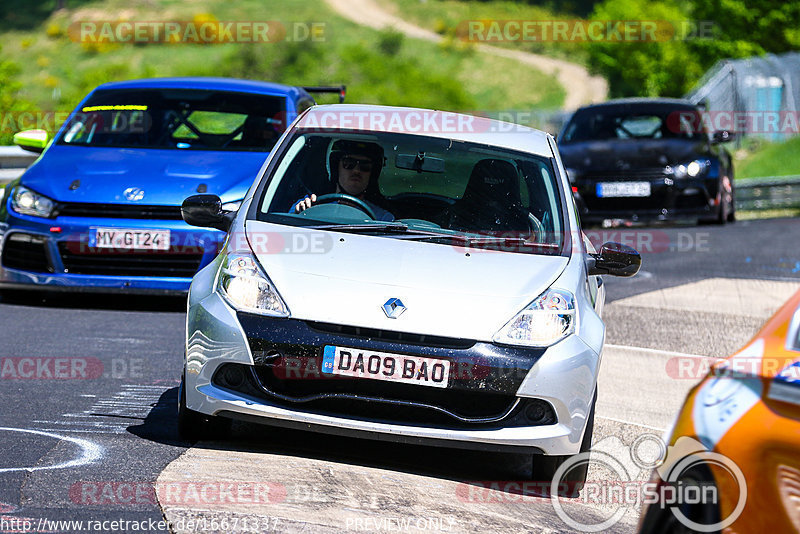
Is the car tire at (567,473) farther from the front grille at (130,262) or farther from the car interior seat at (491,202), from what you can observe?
the front grille at (130,262)

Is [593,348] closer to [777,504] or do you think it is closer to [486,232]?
[486,232]

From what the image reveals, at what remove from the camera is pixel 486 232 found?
6.20m

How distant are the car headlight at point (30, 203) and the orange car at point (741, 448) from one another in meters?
6.56

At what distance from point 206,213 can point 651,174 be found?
1051cm

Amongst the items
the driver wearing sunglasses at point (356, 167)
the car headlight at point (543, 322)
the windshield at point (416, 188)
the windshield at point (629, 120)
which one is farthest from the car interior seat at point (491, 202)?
the windshield at point (629, 120)

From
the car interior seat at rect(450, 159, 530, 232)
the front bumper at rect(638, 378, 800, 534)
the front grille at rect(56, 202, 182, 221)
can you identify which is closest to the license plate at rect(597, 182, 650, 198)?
the front grille at rect(56, 202, 182, 221)

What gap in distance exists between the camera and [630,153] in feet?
54.2

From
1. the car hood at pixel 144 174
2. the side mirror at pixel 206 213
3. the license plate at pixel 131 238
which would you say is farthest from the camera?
the car hood at pixel 144 174

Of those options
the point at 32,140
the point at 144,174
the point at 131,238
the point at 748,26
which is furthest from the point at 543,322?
the point at 748,26

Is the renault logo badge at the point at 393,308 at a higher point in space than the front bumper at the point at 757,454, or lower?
lower

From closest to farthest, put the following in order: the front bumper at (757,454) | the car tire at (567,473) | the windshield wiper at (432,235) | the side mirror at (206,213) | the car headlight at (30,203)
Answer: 1. the front bumper at (757,454)
2. the car tire at (567,473)
3. the windshield wiper at (432,235)
4. the side mirror at (206,213)
5. the car headlight at (30,203)

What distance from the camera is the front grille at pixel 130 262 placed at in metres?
Answer: 9.07

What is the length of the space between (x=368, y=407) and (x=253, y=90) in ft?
19.2

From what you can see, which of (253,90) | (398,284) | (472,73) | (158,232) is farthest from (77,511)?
(472,73)
